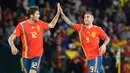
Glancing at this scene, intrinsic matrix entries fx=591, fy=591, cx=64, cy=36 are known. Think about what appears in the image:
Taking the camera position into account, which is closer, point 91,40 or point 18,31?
point 18,31

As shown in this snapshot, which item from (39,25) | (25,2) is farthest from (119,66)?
(39,25)

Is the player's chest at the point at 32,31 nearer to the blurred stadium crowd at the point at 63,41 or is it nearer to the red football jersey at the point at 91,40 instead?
the red football jersey at the point at 91,40

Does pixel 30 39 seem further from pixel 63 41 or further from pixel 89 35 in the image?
pixel 63 41

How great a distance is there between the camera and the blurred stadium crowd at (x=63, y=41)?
18.8m

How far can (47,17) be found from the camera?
21.3 metres

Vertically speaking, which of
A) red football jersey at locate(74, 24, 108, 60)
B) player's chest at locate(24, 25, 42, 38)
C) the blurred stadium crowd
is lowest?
the blurred stadium crowd

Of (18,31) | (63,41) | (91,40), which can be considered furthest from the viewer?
(63,41)

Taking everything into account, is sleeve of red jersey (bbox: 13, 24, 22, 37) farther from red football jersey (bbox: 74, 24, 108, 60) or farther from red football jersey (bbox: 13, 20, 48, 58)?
red football jersey (bbox: 74, 24, 108, 60)

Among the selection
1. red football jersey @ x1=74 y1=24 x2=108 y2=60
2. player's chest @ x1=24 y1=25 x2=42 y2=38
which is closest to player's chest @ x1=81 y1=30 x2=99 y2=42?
red football jersey @ x1=74 y1=24 x2=108 y2=60

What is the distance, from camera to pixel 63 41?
20.4m

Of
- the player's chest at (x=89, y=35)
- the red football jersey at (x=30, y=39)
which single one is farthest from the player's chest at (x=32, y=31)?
the player's chest at (x=89, y=35)

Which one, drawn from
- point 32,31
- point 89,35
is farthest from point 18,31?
point 89,35

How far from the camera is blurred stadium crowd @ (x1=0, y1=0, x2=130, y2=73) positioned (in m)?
18.8

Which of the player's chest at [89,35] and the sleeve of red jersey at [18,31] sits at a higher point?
the sleeve of red jersey at [18,31]
